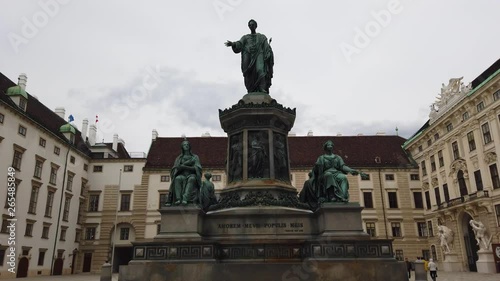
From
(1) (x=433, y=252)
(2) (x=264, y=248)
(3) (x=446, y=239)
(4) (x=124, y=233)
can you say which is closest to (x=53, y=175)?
(4) (x=124, y=233)

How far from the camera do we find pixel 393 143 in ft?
168

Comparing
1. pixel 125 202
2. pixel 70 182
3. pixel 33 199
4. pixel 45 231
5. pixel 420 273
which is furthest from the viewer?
pixel 125 202

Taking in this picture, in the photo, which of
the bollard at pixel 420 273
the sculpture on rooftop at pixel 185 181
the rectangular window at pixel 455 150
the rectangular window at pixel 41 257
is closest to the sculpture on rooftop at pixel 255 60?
the sculpture on rooftop at pixel 185 181

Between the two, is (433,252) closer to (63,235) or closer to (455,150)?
(455,150)

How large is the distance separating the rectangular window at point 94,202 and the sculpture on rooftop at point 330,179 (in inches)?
1553

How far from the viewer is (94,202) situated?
45281 mm

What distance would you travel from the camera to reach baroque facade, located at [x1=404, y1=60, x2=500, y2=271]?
102 ft

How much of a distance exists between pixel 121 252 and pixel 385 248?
133 ft

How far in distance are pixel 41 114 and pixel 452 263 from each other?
43.4 meters

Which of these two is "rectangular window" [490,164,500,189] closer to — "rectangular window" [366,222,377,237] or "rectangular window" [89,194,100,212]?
"rectangular window" [366,222,377,237]

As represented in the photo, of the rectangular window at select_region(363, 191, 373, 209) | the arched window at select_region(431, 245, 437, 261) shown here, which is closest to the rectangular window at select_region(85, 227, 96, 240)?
the rectangular window at select_region(363, 191, 373, 209)

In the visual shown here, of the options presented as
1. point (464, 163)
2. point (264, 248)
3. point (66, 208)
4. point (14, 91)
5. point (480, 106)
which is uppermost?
point (14, 91)

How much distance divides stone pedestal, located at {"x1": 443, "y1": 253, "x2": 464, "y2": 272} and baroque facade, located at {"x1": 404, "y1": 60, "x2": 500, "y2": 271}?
0.09m

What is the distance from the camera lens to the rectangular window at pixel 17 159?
31.5m
